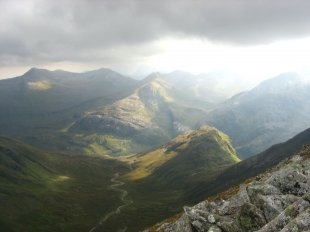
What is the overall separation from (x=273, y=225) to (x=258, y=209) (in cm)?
498

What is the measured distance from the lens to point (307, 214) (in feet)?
74.4

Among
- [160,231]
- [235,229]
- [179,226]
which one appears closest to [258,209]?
[235,229]

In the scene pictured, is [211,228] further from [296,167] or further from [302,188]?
[296,167]

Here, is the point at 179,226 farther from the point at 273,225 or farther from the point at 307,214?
the point at 307,214

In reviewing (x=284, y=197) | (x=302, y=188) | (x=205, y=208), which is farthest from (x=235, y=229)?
(x=205, y=208)

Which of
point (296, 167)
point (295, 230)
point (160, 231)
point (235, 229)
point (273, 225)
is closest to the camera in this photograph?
A: point (295, 230)

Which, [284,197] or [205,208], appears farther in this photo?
[205,208]

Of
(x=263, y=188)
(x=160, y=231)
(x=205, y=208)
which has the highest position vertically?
(x=263, y=188)

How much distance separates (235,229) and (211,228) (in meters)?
1.78

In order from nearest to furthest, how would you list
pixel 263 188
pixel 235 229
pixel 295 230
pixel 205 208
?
pixel 295 230 < pixel 235 229 < pixel 263 188 < pixel 205 208

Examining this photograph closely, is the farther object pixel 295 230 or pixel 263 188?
pixel 263 188

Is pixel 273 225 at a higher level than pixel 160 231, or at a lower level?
higher

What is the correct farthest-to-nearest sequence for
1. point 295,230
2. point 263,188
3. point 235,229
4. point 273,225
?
point 263,188 → point 235,229 → point 273,225 → point 295,230

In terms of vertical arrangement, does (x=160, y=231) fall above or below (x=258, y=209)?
below
